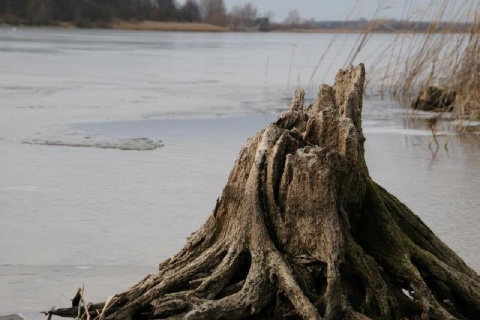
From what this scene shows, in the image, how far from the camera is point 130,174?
580 centimetres

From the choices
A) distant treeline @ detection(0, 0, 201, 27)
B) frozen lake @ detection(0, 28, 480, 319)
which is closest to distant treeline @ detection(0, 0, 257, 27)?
distant treeline @ detection(0, 0, 201, 27)

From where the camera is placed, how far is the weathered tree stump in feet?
8.55

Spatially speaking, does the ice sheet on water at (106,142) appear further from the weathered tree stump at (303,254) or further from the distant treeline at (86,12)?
the distant treeline at (86,12)

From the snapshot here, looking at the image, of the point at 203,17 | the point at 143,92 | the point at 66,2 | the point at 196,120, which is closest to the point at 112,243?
the point at 196,120

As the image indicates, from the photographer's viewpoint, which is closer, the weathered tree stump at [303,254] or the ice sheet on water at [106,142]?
the weathered tree stump at [303,254]

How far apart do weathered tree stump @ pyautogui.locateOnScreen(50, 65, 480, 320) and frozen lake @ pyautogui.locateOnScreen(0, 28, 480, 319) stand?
1.77 feet

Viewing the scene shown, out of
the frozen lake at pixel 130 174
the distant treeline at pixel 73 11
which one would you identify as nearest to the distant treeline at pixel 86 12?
the distant treeline at pixel 73 11

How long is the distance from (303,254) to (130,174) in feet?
10.6

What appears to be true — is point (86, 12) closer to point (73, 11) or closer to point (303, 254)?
point (73, 11)

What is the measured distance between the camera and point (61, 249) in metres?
3.83

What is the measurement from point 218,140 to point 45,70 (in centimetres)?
869

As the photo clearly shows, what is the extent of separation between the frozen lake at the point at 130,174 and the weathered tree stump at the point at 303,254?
1.77 feet

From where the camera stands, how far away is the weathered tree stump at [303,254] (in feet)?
8.55

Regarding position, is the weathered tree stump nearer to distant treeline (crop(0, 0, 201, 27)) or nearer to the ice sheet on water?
the ice sheet on water
